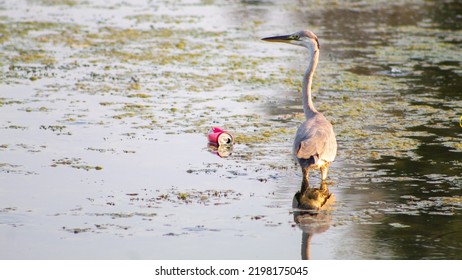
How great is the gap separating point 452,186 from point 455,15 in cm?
1630

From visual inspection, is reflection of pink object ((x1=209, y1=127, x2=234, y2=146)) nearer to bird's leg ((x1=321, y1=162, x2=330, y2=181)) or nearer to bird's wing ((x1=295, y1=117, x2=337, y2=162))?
bird's wing ((x1=295, y1=117, x2=337, y2=162))

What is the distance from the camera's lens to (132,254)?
28.2 feet

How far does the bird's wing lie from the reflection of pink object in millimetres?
1673

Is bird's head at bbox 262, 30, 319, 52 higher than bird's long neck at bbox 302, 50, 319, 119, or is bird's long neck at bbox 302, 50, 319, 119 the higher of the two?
bird's head at bbox 262, 30, 319, 52

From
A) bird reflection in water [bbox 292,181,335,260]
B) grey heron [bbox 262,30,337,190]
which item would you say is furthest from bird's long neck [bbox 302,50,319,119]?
bird reflection in water [bbox 292,181,335,260]

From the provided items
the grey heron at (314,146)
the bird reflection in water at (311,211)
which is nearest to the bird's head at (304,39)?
the grey heron at (314,146)

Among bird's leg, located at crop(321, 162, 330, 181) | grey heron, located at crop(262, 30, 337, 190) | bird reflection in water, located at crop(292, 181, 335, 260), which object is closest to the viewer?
bird reflection in water, located at crop(292, 181, 335, 260)

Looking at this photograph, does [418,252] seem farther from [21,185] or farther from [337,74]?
[337,74]

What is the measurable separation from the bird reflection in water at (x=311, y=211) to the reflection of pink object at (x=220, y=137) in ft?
6.36

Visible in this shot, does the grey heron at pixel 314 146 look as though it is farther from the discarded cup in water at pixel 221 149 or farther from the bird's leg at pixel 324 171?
the discarded cup in water at pixel 221 149

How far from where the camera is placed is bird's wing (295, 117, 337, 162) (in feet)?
34.8

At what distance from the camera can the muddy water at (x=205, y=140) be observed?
918 centimetres

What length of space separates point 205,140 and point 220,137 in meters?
0.52

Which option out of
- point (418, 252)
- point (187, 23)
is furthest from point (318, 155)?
point (187, 23)
